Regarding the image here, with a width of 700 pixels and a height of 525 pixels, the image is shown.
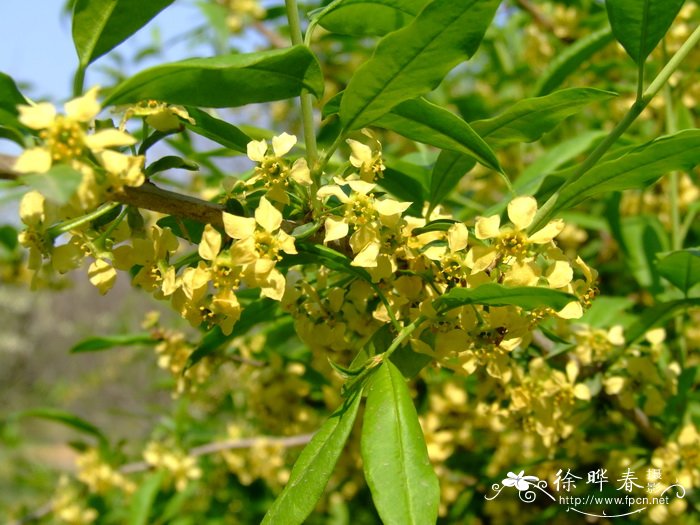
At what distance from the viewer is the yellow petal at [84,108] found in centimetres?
65

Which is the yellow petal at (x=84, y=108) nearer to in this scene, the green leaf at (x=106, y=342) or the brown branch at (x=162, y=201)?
the brown branch at (x=162, y=201)

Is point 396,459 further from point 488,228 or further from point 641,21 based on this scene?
point 641,21

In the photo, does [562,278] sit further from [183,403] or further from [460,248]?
[183,403]

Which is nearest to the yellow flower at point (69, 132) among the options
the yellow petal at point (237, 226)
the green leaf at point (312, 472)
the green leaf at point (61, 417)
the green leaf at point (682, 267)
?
the yellow petal at point (237, 226)

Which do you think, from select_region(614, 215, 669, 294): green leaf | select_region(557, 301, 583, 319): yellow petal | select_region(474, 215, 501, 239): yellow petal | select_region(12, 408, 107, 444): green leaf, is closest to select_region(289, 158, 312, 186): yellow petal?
select_region(474, 215, 501, 239): yellow petal

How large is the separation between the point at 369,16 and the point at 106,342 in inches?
34.3

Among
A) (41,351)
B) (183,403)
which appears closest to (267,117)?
(183,403)

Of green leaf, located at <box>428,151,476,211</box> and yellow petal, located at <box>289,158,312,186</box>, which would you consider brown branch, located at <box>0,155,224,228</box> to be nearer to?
yellow petal, located at <box>289,158,312,186</box>

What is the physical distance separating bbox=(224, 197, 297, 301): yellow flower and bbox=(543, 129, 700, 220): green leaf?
326 millimetres

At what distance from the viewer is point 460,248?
795 millimetres

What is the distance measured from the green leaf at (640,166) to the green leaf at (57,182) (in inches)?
20.6

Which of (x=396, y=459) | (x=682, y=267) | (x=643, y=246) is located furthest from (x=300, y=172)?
(x=643, y=246)

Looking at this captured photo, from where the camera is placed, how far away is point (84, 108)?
656 mm

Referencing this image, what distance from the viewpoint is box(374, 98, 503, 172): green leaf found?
82 centimetres
